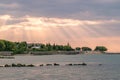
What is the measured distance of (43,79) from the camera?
341 ft

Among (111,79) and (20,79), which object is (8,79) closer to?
(20,79)

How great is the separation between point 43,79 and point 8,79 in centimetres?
901

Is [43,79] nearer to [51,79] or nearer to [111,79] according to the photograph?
[51,79]

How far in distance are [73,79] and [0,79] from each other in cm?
1876

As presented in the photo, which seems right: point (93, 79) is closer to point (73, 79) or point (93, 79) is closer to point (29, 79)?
point (73, 79)

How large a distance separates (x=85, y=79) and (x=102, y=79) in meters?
4.46

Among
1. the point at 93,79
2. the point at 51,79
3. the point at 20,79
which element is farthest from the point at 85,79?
the point at 20,79

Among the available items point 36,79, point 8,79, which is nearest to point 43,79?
point 36,79

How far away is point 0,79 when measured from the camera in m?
105

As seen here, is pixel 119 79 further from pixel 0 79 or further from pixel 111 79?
pixel 0 79

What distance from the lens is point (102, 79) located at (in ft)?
353

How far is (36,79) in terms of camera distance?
340 ft

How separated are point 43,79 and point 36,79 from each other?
1.82m

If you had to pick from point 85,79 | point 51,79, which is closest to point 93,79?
point 85,79
